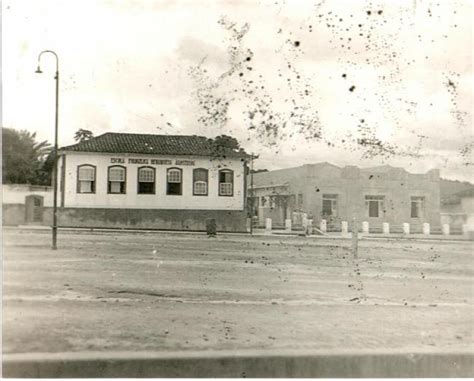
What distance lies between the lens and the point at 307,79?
20.6 feet

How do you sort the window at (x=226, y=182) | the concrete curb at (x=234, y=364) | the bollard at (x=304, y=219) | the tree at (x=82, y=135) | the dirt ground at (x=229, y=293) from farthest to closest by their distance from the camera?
the bollard at (x=304, y=219)
the window at (x=226, y=182)
the tree at (x=82, y=135)
the dirt ground at (x=229, y=293)
the concrete curb at (x=234, y=364)

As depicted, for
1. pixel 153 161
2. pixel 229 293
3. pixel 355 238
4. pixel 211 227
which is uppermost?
pixel 153 161

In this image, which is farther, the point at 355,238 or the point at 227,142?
the point at 355,238

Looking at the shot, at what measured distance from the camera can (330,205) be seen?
7262 mm

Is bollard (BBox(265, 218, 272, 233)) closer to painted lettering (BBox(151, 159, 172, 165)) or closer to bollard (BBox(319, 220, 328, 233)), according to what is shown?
bollard (BBox(319, 220, 328, 233))

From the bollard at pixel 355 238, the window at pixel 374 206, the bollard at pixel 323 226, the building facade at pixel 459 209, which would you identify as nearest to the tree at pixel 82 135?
the bollard at pixel 323 226

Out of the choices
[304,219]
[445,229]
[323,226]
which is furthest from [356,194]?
[445,229]

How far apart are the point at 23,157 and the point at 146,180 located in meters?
1.99

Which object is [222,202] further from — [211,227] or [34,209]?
[34,209]

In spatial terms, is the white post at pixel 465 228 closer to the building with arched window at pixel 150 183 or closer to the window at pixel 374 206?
the window at pixel 374 206

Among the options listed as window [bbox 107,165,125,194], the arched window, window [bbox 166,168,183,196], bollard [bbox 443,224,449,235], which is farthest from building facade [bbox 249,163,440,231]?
window [bbox 107,165,125,194]

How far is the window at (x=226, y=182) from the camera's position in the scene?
24.2 feet

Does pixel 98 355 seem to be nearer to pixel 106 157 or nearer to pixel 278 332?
pixel 278 332

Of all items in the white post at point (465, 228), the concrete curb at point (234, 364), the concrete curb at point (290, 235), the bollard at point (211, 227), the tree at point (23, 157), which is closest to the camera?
the concrete curb at point (234, 364)
